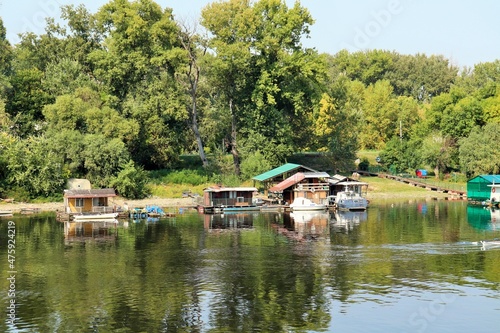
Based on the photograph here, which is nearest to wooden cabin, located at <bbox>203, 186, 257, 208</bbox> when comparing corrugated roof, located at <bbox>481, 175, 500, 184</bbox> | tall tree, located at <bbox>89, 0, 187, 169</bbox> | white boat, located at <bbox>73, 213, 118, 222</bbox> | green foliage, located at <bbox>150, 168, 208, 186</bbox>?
green foliage, located at <bbox>150, 168, 208, 186</bbox>

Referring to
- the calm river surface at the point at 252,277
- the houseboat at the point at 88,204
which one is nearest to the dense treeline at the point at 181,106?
the houseboat at the point at 88,204

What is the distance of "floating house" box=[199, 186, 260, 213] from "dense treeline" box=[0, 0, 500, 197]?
11964mm

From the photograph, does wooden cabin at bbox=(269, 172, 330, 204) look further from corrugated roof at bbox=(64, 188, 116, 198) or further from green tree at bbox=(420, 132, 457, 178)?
green tree at bbox=(420, 132, 457, 178)

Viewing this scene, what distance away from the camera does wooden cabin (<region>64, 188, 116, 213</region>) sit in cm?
8662

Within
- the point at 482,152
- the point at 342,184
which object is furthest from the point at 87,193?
the point at 482,152

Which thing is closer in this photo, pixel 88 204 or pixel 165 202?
pixel 88 204

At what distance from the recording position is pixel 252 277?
168ft

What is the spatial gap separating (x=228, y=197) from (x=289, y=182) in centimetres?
875

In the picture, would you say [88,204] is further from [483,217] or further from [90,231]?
[483,217]

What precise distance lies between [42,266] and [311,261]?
20916 millimetres

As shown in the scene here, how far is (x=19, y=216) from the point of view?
87.9m

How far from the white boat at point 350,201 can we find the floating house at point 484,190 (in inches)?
709

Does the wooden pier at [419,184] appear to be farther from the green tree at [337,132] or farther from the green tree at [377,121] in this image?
the green tree at [377,121]

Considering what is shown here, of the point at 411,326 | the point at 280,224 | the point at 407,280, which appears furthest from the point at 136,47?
the point at 411,326
